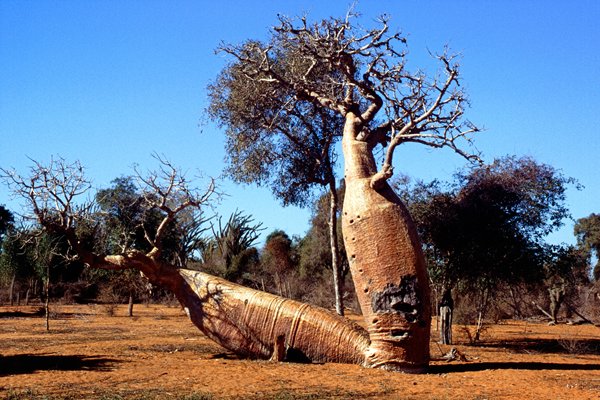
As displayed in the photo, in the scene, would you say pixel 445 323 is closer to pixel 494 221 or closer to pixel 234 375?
pixel 494 221

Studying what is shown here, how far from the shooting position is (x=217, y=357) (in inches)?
446

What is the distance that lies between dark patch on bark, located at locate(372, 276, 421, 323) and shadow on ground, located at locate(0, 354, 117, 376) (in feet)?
13.6

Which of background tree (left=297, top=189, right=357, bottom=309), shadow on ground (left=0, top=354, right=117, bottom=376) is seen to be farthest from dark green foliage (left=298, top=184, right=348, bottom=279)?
shadow on ground (left=0, top=354, right=117, bottom=376)

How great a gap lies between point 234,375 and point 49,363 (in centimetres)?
317

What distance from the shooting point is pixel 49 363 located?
10203mm

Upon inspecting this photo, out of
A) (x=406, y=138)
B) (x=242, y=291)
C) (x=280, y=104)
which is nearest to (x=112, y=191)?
(x=280, y=104)

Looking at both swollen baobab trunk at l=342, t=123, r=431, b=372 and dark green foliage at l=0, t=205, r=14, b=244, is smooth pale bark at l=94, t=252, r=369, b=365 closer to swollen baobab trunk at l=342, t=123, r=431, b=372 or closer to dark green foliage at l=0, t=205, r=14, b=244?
swollen baobab trunk at l=342, t=123, r=431, b=372

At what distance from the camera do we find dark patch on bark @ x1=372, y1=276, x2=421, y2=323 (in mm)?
9523

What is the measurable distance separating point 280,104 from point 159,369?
7.55 metres

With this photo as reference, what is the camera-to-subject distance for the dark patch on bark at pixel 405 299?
31.2 feet

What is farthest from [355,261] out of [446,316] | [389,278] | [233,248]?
[233,248]

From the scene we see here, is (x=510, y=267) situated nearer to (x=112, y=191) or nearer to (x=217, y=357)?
(x=217, y=357)

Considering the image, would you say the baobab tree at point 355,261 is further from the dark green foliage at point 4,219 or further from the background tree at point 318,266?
the dark green foliage at point 4,219

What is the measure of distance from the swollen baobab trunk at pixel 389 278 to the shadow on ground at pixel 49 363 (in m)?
3.93
